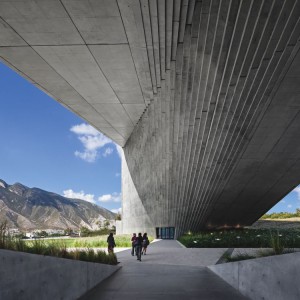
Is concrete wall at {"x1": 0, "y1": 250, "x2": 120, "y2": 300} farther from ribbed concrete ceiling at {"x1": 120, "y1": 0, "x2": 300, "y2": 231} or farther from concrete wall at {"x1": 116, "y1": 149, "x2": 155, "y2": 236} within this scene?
concrete wall at {"x1": 116, "y1": 149, "x2": 155, "y2": 236}

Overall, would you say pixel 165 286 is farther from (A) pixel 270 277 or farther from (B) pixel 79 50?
(B) pixel 79 50

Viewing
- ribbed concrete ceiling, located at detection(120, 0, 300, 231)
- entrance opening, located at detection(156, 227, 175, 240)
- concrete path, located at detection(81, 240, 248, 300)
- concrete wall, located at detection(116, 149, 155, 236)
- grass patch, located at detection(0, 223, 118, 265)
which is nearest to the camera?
grass patch, located at detection(0, 223, 118, 265)

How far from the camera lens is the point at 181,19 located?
39.0 feet

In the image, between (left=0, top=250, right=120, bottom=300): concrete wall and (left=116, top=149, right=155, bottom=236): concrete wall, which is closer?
(left=0, top=250, right=120, bottom=300): concrete wall

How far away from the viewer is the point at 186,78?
14445 mm

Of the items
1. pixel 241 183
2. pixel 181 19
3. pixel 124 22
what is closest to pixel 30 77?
pixel 124 22

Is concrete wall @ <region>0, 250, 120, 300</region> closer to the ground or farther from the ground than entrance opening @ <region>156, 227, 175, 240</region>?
closer to the ground

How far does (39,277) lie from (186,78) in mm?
11313

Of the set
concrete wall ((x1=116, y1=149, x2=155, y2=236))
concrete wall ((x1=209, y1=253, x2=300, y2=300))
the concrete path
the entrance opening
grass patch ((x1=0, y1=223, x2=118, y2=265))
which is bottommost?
the concrete path

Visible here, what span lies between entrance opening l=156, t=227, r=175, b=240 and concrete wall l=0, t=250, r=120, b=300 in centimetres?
2486

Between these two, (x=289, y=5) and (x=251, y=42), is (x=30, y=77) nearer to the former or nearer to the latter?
(x=251, y=42)

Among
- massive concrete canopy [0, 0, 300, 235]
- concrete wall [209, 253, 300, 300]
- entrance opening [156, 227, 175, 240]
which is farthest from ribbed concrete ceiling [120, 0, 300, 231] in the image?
concrete wall [209, 253, 300, 300]

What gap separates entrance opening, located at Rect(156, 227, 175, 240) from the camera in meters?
31.1

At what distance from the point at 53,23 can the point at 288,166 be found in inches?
607
